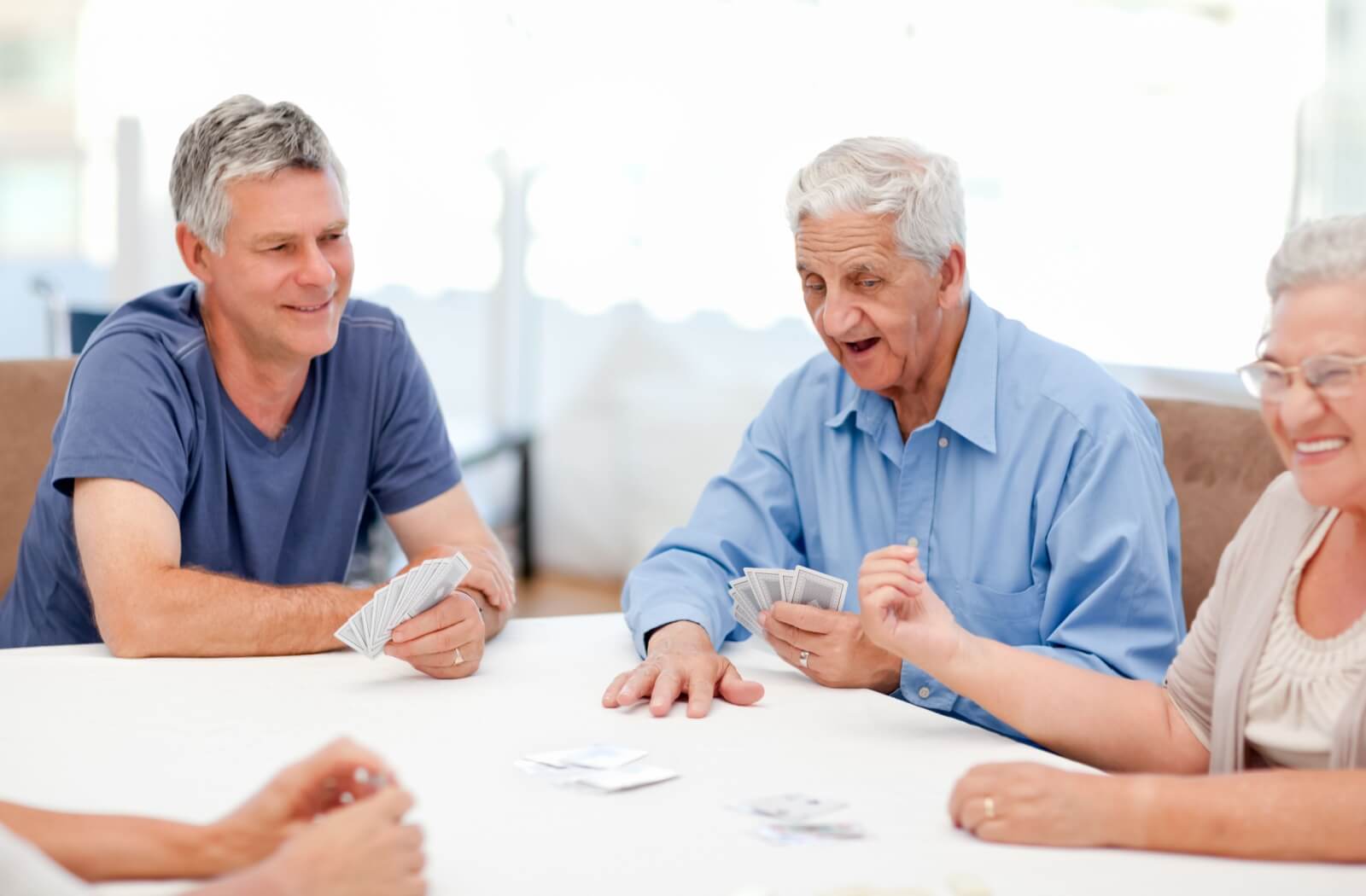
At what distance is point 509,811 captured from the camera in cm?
153

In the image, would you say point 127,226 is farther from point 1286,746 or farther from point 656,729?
point 1286,746

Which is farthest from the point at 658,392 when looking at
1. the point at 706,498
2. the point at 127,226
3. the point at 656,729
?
the point at 656,729

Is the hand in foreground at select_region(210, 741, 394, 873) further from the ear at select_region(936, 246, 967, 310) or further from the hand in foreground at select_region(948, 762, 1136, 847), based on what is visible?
the ear at select_region(936, 246, 967, 310)

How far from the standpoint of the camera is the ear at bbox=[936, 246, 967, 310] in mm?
2391

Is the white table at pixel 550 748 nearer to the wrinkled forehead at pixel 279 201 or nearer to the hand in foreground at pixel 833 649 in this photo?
the hand in foreground at pixel 833 649

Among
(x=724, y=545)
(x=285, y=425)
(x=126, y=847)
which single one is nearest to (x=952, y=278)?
(x=724, y=545)

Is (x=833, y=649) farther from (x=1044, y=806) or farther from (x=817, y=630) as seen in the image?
(x=1044, y=806)

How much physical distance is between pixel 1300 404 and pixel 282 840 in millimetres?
1142

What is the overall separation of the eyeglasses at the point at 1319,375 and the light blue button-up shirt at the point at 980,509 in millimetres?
558

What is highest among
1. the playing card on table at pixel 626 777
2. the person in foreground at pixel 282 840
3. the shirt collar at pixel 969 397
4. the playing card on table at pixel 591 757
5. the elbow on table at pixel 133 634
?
the shirt collar at pixel 969 397

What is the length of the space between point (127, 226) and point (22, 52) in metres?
2.50

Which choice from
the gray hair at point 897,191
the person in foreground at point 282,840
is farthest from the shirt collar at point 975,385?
the person in foreground at point 282,840

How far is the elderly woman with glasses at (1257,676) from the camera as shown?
4.82 feet

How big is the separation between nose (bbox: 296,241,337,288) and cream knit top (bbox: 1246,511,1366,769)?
1641 millimetres
